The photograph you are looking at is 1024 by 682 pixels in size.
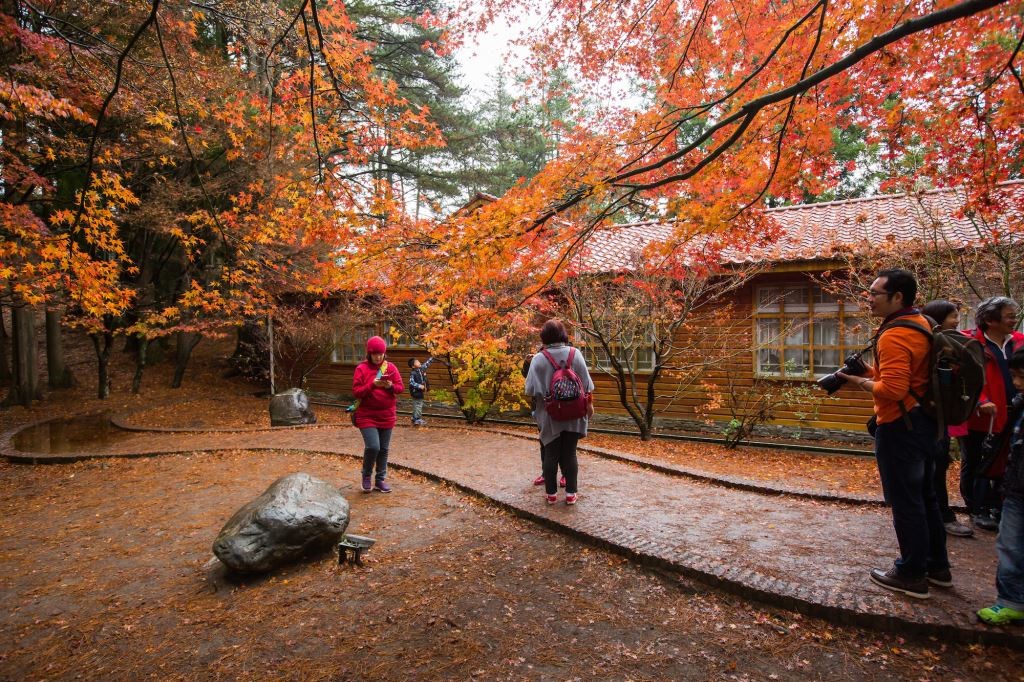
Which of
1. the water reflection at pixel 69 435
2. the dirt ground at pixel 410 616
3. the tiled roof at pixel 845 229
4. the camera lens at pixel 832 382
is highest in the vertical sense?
the tiled roof at pixel 845 229

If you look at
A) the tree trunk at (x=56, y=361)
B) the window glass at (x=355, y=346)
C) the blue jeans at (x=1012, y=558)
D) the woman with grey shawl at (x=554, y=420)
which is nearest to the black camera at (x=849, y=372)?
the blue jeans at (x=1012, y=558)

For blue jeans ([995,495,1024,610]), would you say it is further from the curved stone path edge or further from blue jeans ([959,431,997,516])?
the curved stone path edge

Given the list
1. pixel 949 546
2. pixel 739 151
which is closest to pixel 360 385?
pixel 739 151

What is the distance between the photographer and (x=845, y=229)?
1041 cm

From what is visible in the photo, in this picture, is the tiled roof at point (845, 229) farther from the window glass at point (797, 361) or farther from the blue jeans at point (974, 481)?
the blue jeans at point (974, 481)

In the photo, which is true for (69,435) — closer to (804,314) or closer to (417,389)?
(417,389)

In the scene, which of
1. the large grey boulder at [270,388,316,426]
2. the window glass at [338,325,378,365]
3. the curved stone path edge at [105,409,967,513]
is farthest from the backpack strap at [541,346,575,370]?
the window glass at [338,325,378,365]

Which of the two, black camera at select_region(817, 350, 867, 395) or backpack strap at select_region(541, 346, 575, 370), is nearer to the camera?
black camera at select_region(817, 350, 867, 395)

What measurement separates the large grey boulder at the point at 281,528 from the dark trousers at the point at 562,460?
1859mm

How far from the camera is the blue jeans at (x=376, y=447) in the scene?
17.9ft

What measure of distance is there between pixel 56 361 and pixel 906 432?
68.5 ft

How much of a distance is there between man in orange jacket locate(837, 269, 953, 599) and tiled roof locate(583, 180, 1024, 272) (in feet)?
15.8

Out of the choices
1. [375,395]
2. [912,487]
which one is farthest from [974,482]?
[375,395]

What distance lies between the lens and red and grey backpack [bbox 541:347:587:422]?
446cm
